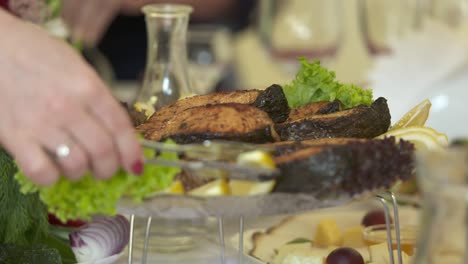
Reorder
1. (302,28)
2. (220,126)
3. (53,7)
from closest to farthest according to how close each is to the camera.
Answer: (220,126), (53,7), (302,28)

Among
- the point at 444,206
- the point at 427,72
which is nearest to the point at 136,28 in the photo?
the point at 427,72

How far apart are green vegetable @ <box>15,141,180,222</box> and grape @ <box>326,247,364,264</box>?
54 centimetres

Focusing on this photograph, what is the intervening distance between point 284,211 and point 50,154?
0.38 m

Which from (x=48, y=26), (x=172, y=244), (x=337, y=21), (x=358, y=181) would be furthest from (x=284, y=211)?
(x=337, y=21)

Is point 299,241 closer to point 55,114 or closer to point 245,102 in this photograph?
point 245,102

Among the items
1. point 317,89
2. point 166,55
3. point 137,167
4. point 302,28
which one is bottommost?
point 137,167

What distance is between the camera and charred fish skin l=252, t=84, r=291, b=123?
4.84 feet

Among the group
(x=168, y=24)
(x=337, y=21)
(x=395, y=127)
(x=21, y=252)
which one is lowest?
(x=21, y=252)

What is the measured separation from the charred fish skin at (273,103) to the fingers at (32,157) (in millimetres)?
587

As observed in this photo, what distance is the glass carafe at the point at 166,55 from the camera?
2.11m

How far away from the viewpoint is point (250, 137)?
129 cm

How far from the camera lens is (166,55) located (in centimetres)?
215

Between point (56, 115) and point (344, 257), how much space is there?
2.64 ft

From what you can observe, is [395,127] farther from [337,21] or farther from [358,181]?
[337,21]
